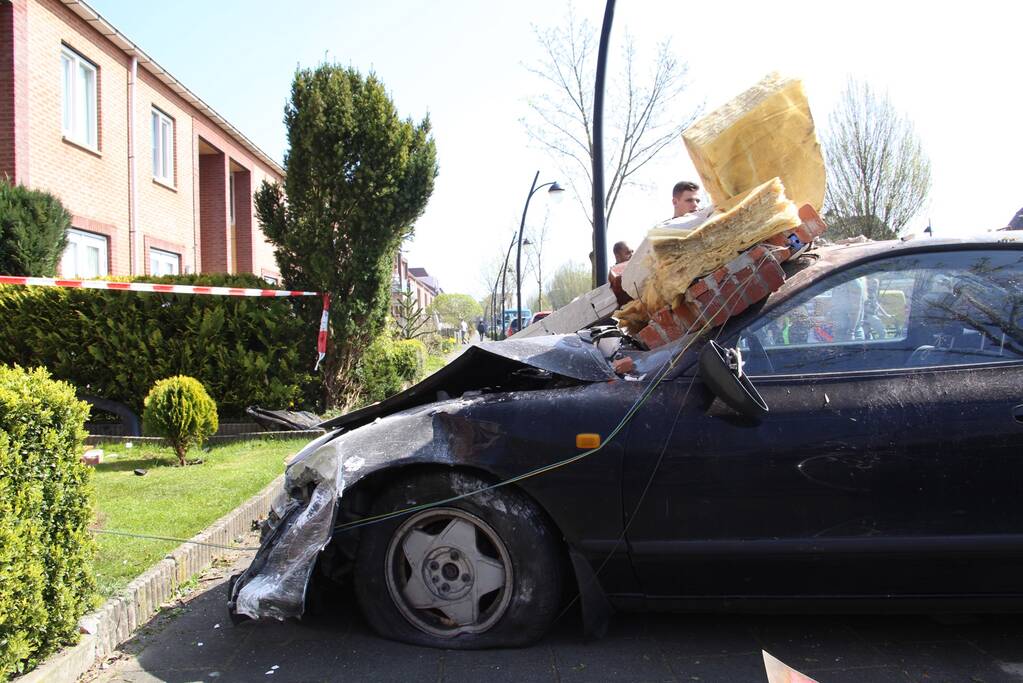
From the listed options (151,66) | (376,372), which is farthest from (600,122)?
(151,66)

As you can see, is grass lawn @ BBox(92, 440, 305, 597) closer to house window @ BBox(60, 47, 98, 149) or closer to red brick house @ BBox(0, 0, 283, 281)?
red brick house @ BBox(0, 0, 283, 281)

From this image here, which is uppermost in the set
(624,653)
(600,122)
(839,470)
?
(600,122)

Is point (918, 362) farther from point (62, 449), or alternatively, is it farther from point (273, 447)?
point (273, 447)

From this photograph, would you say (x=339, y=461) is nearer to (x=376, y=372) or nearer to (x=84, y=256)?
(x=376, y=372)

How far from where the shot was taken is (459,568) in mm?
3209

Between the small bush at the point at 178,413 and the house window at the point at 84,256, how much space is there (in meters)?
6.73

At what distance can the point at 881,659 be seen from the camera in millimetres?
3080

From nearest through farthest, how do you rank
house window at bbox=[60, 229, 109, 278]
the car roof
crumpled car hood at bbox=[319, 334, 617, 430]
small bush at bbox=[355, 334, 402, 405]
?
the car roof
crumpled car hood at bbox=[319, 334, 617, 430]
small bush at bbox=[355, 334, 402, 405]
house window at bbox=[60, 229, 109, 278]

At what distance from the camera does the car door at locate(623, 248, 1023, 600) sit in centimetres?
289

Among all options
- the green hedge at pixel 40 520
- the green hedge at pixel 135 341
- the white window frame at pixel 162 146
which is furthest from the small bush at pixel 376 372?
the white window frame at pixel 162 146

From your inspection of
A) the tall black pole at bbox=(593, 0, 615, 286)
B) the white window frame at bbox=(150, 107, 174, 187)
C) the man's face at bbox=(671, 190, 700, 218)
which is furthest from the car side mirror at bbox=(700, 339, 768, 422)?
the white window frame at bbox=(150, 107, 174, 187)

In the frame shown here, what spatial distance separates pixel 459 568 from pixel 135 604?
5.41 ft

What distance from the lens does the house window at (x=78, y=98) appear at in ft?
43.3

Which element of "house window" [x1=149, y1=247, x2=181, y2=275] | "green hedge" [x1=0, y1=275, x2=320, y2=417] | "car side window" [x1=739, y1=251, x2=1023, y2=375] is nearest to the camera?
"car side window" [x1=739, y1=251, x2=1023, y2=375]
